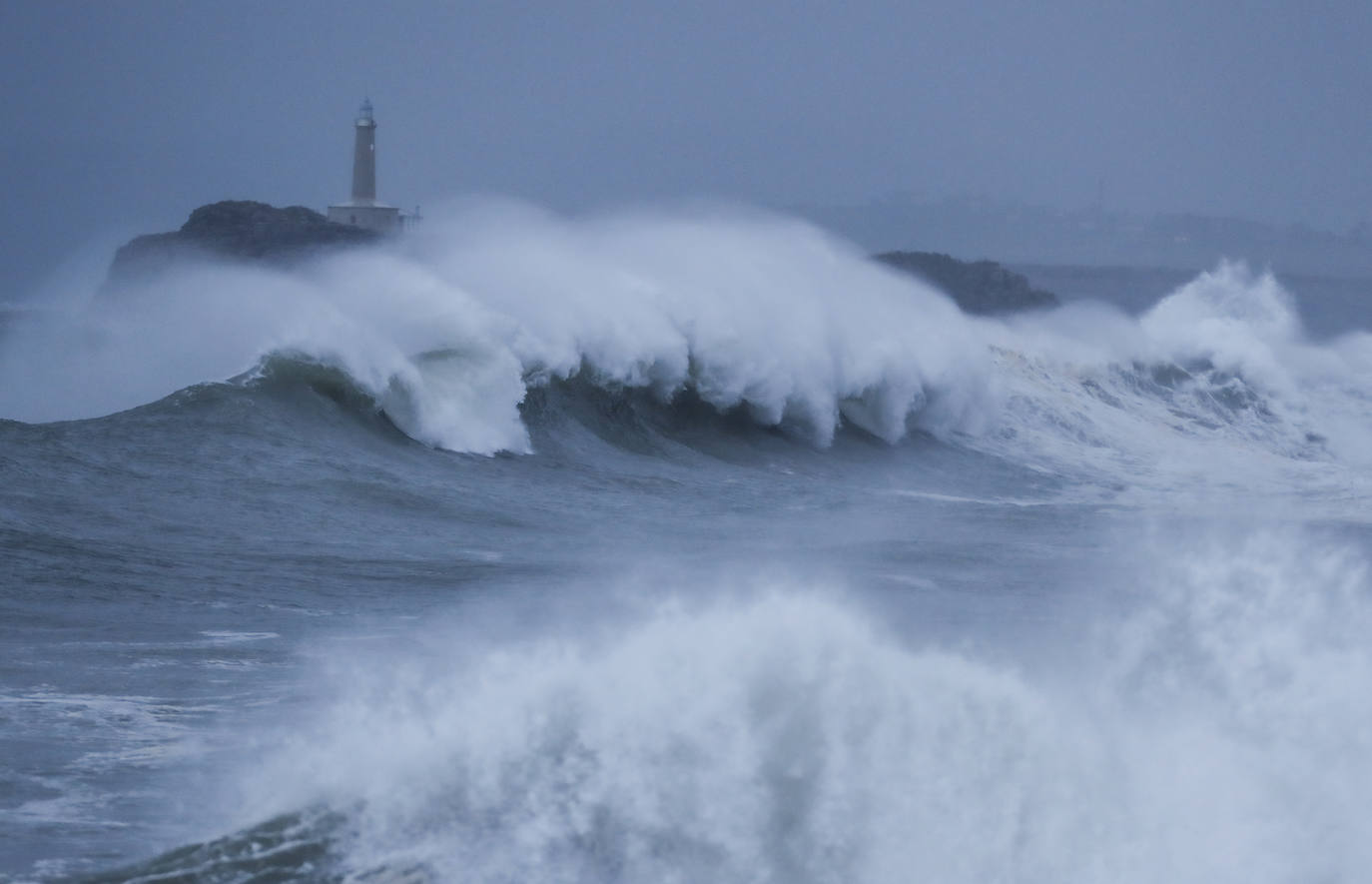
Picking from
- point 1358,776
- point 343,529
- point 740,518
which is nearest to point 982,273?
point 740,518

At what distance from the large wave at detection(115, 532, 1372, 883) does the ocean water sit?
Result: 0.02m

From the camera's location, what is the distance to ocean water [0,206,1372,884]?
577 cm

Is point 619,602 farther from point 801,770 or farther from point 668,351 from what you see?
point 668,351

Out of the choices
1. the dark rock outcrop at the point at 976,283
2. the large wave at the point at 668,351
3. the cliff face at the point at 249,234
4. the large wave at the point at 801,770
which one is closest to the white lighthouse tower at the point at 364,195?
the cliff face at the point at 249,234

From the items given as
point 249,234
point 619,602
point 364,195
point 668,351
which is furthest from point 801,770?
point 364,195

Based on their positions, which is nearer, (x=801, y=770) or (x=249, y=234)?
(x=801, y=770)

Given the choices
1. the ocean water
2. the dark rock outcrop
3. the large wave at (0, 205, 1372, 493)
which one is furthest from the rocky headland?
the ocean water

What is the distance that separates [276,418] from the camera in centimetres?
1380

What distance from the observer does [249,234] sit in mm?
45188

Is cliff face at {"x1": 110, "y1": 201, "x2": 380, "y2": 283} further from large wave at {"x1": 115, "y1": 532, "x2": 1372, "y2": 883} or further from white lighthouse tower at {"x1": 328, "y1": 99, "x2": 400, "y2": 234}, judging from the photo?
large wave at {"x1": 115, "y1": 532, "x2": 1372, "y2": 883}

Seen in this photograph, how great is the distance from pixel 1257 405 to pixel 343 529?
20380 millimetres

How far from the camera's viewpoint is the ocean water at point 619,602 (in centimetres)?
577

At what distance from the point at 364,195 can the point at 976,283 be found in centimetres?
2241

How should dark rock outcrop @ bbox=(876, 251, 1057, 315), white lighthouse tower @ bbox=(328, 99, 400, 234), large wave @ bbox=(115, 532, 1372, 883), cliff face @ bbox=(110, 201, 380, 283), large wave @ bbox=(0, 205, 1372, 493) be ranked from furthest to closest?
white lighthouse tower @ bbox=(328, 99, 400, 234), cliff face @ bbox=(110, 201, 380, 283), dark rock outcrop @ bbox=(876, 251, 1057, 315), large wave @ bbox=(0, 205, 1372, 493), large wave @ bbox=(115, 532, 1372, 883)
